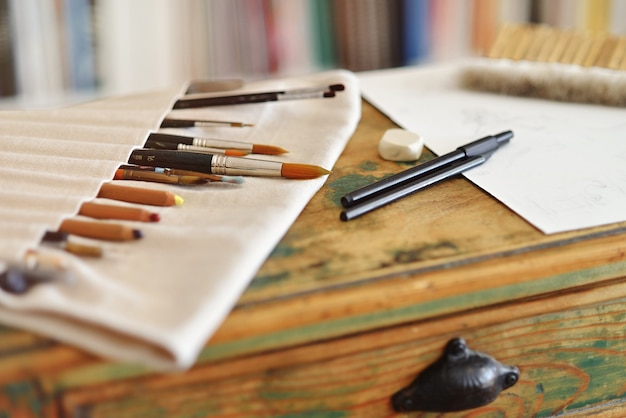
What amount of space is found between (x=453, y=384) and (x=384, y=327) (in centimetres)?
7

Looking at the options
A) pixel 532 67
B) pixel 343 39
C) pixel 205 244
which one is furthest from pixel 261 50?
pixel 205 244

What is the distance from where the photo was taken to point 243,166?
51cm

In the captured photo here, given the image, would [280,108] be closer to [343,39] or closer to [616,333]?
[616,333]

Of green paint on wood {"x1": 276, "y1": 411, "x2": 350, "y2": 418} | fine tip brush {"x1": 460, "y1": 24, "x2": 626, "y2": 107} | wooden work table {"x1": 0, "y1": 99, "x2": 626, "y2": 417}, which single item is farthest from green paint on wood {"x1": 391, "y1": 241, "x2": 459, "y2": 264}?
fine tip brush {"x1": 460, "y1": 24, "x2": 626, "y2": 107}

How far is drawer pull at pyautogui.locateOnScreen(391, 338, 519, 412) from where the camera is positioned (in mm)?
450

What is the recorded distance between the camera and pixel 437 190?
520 mm

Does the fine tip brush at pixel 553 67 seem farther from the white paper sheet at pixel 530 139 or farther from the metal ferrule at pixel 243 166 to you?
the metal ferrule at pixel 243 166

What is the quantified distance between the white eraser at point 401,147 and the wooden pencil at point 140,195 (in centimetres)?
19

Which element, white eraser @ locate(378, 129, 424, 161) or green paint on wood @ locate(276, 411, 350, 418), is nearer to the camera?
green paint on wood @ locate(276, 411, 350, 418)

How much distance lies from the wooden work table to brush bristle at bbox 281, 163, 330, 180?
0.8 inches

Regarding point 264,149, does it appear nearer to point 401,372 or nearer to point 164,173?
point 164,173

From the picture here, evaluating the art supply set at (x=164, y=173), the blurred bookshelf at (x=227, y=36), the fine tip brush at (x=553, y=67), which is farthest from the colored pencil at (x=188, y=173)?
the blurred bookshelf at (x=227, y=36)

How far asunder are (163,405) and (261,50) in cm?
88

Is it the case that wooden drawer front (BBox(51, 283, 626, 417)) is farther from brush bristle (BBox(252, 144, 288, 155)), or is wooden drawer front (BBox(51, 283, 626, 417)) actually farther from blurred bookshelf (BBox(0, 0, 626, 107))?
blurred bookshelf (BBox(0, 0, 626, 107))
